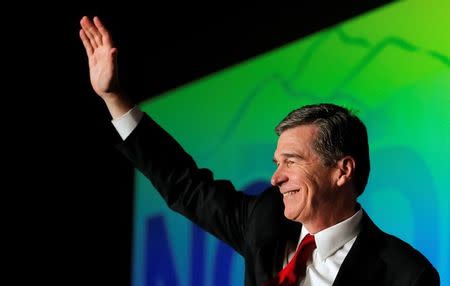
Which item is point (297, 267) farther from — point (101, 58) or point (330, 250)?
point (101, 58)

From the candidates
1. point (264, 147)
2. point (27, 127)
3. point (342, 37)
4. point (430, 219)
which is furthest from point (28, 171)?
point (430, 219)

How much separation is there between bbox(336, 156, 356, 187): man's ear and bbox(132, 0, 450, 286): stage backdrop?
0.86 m

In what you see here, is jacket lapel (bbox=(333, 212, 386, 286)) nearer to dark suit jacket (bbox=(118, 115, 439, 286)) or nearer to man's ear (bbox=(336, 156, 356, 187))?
dark suit jacket (bbox=(118, 115, 439, 286))

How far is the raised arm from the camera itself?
1.71 meters

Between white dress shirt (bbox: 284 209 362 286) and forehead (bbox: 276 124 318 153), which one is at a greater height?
forehead (bbox: 276 124 318 153)

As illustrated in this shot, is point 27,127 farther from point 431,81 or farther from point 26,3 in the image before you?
point 431,81

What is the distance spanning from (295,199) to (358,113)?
114 centimetres

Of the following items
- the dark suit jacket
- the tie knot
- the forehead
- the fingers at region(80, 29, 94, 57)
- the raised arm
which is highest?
the fingers at region(80, 29, 94, 57)

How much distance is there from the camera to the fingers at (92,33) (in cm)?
177

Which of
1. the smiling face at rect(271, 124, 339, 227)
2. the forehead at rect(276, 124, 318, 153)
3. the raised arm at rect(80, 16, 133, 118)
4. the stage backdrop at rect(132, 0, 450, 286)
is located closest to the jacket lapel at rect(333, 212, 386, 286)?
the smiling face at rect(271, 124, 339, 227)

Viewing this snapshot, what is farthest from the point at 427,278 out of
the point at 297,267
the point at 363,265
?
the point at 297,267

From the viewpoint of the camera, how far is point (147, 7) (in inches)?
155

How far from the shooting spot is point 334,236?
157 cm

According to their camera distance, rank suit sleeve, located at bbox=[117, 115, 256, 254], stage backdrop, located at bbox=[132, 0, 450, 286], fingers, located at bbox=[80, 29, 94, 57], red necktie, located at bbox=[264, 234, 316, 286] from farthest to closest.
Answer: stage backdrop, located at bbox=[132, 0, 450, 286] → fingers, located at bbox=[80, 29, 94, 57] → suit sleeve, located at bbox=[117, 115, 256, 254] → red necktie, located at bbox=[264, 234, 316, 286]
